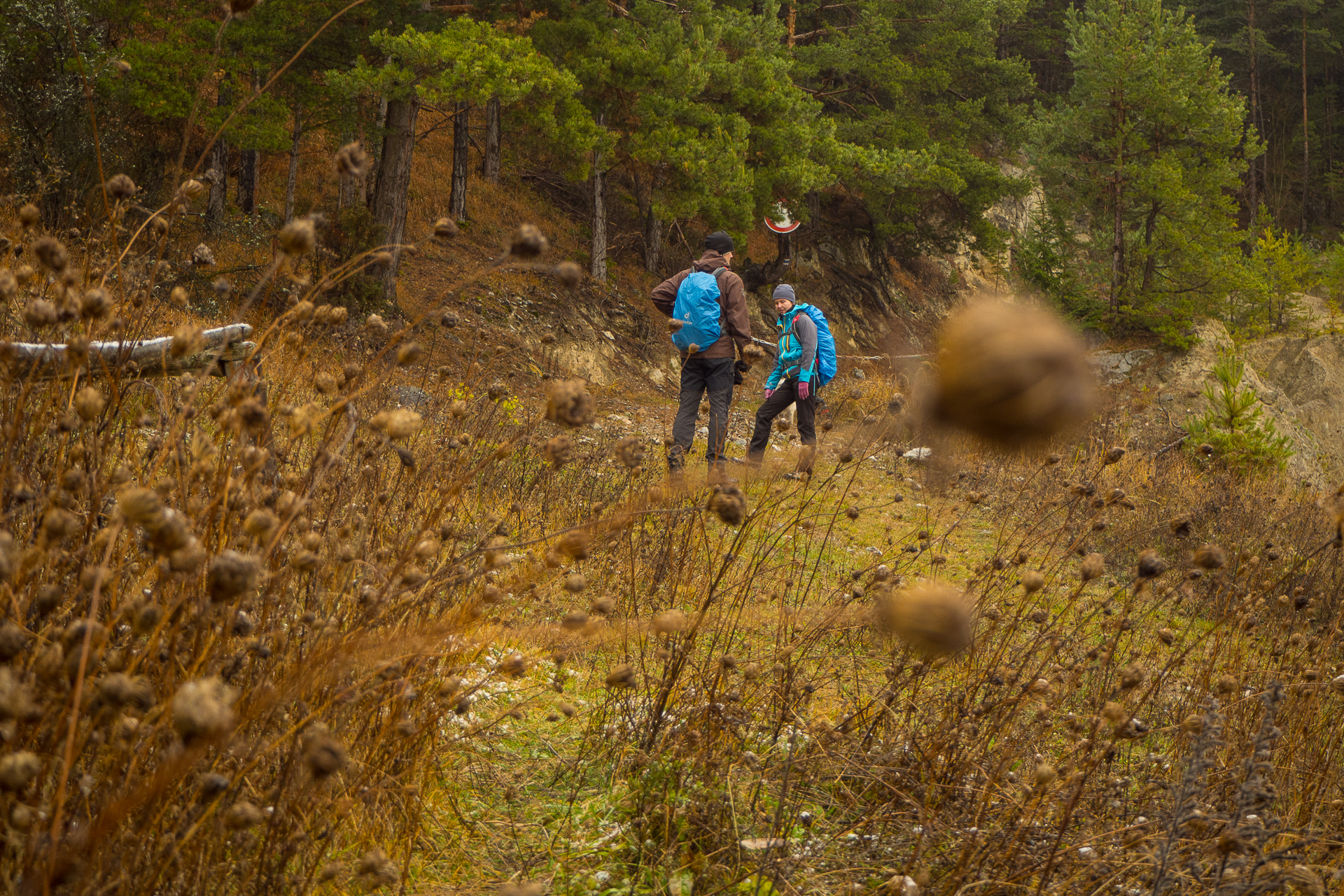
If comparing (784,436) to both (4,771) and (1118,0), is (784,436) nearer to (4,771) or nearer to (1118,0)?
(4,771)

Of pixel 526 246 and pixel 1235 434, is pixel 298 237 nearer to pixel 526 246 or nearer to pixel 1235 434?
pixel 526 246

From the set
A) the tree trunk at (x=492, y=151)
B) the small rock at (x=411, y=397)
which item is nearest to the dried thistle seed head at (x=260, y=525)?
the small rock at (x=411, y=397)

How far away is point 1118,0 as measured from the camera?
642 inches

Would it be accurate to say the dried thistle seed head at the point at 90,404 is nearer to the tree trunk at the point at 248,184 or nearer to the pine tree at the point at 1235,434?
the pine tree at the point at 1235,434

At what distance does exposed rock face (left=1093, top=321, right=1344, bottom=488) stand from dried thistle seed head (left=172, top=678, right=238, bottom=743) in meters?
13.4

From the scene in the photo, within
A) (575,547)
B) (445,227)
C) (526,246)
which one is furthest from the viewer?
(445,227)

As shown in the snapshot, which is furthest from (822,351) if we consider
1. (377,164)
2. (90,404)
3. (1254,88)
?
(1254,88)

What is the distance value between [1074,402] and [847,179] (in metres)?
17.8

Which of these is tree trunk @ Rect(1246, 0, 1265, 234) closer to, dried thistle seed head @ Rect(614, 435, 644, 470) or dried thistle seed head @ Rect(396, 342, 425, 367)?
dried thistle seed head @ Rect(614, 435, 644, 470)

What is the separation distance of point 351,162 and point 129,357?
626 millimetres

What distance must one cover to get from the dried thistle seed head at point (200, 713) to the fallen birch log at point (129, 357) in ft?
2.19

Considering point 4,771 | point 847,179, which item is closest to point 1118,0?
point 847,179

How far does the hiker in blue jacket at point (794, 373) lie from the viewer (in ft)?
21.4

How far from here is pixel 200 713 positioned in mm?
771
